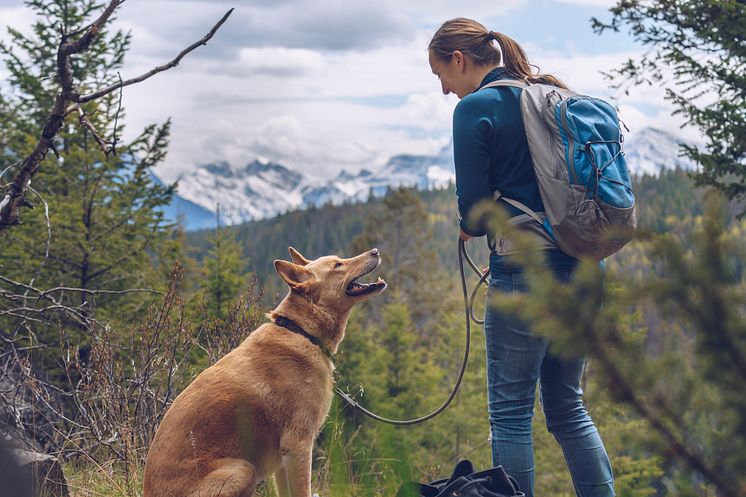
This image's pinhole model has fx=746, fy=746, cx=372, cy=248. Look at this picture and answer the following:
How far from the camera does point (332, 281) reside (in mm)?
4148

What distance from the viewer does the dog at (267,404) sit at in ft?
10.3

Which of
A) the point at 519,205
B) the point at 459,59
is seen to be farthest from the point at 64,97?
the point at 519,205

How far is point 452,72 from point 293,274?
136 cm

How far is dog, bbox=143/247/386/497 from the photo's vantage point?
315cm

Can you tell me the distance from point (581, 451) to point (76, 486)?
297cm

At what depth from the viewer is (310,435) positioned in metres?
3.56

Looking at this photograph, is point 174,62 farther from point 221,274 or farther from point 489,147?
point 221,274

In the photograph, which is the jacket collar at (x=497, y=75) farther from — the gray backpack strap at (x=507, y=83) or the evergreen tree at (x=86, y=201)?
the evergreen tree at (x=86, y=201)

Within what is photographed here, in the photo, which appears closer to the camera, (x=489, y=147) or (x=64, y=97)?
(x=489, y=147)

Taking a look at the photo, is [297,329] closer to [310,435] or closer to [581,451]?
[310,435]

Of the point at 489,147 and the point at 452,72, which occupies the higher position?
the point at 452,72

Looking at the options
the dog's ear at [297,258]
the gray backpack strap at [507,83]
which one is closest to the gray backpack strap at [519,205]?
the gray backpack strap at [507,83]

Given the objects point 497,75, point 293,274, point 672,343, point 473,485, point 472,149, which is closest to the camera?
point 672,343

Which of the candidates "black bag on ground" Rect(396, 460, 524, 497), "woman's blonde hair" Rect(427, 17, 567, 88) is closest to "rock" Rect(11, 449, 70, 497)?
"black bag on ground" Rect(396, 460, 524, 497)
